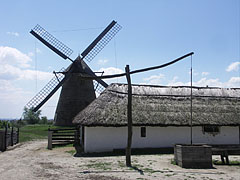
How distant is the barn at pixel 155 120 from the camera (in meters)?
14.7

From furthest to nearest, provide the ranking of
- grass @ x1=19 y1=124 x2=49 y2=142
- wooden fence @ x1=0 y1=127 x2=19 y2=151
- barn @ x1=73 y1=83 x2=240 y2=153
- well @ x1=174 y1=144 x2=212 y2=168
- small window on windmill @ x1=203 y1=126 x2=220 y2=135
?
grass @ x1=19 y1=124 x2=49 y2=142 → small window on windmill @ x1=203 y1=126 x2=220 y2=135 → wooden fence @ x1=0 y1=127 x2=19 y2=151 → barn @ x1=73 y1=83 x2=240 y2=153 → well @ x1=174 y1=144 x2=212 y2=168

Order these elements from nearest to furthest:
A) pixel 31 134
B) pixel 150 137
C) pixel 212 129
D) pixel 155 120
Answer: pixel 155 120
pixel 150 137
pixel 212 129
pixel 31 134

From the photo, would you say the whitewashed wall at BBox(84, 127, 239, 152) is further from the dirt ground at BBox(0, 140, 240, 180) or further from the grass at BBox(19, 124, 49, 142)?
the grass at BBox(19, 124, 49, 142)

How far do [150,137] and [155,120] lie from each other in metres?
1.20

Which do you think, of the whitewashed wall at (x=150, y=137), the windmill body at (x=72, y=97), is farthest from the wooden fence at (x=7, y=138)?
the windmill body at (x=72, y=97)

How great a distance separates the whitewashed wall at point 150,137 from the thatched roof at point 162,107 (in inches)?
31.1

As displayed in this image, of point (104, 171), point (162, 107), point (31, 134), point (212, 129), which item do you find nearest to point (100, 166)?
point (104, 171)

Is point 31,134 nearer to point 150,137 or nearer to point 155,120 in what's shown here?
point 150,137

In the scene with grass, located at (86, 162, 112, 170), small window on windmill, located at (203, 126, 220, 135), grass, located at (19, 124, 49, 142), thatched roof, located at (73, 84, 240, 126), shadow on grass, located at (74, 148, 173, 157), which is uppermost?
thatched roof, located at (73, 84, 240, 126)

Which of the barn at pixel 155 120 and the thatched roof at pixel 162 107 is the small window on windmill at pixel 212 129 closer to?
the barn at pixel 155 120

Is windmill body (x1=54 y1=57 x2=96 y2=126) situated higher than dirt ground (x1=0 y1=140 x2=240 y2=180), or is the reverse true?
windmill body (x1=54 y1=57 x2=96 y2=126)

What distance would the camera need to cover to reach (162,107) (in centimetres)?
1664

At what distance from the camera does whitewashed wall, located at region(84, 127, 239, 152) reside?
1474cm

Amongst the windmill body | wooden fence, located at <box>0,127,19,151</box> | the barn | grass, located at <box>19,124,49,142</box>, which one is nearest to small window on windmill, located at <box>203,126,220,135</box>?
the barn
